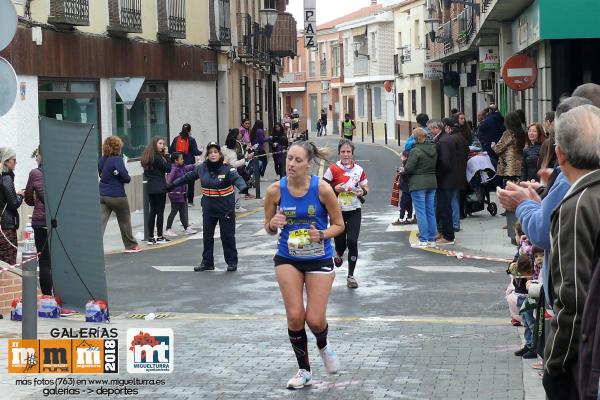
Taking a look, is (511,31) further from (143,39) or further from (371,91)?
(371,91)

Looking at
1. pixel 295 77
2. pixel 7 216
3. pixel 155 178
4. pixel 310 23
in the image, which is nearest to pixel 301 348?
pixel 7 216

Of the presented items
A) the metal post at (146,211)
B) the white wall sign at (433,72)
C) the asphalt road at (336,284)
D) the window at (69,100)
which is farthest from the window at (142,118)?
the white wall sign at (433,72)

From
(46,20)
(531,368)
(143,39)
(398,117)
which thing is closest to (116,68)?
(143,39)

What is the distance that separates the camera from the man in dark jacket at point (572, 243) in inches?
194

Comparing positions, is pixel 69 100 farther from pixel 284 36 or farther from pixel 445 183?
pixel 284 36

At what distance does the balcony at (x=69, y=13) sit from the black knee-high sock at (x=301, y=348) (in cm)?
1491

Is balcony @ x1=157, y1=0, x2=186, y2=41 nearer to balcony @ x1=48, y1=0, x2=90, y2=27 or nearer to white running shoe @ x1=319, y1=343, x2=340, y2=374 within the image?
balcony @ x1=48, y1=0, x2=90, y2=27

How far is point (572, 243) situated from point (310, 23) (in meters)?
60.8

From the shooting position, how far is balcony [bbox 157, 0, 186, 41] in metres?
28.5

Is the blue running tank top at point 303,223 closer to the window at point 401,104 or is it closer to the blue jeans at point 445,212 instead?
the blue jeans at point 445,212

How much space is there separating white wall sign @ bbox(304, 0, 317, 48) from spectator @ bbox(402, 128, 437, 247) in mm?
47266

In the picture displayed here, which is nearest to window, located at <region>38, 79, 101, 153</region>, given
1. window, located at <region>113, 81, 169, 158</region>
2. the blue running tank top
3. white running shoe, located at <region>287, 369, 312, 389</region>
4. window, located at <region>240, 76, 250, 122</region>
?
window, located at <region>113, 81, 169, 158</region>

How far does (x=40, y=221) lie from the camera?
13.1 m

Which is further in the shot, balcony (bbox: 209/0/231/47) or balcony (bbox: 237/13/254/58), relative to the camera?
balcony (bbox: 237/13/254/58)
